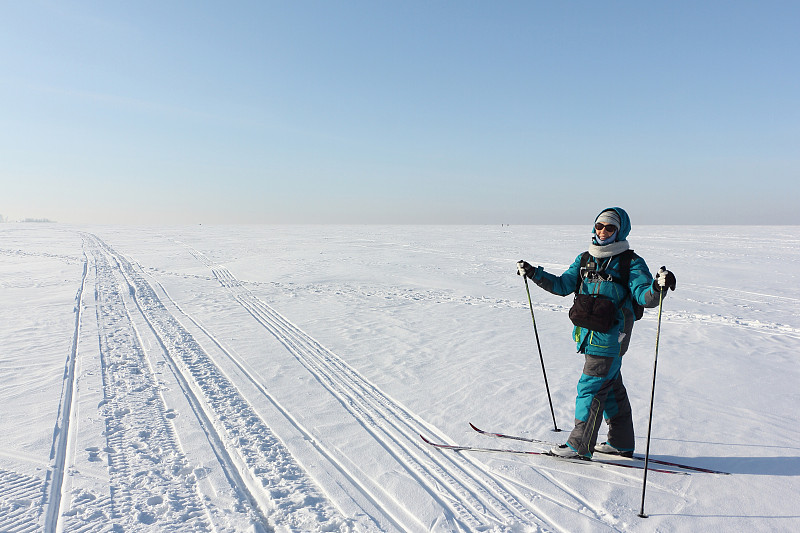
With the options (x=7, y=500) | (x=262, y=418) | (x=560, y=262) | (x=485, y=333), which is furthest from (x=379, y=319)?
(x=560, y=262)

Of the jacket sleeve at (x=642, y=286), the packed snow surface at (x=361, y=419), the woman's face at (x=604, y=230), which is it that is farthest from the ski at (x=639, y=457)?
the woman's face at (x=604, y=230)

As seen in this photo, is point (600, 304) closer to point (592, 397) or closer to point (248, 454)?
point (592, 397)

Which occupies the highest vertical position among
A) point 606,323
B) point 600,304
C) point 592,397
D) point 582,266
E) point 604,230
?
point 604,230

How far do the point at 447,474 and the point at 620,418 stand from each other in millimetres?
1425

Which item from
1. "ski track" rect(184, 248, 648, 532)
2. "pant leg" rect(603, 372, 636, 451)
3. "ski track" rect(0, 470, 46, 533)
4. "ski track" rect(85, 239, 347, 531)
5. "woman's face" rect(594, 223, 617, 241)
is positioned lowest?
"ski track" rect(184, 248, 648, 532)

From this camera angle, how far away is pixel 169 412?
13.4 ft

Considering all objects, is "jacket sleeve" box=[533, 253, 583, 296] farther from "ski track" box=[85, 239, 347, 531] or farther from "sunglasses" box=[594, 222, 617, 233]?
"ski track" box=[85, 239, 347, 531]

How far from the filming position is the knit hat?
320 cm

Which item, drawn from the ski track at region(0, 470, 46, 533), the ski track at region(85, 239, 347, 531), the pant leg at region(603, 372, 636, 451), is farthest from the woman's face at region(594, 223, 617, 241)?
the ski track at region(0, 470, 46, 533)

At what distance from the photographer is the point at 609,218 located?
3227mm

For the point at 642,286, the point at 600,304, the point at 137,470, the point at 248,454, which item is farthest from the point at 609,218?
the point at 137,470

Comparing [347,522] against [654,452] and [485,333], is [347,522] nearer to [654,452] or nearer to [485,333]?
[654,452]

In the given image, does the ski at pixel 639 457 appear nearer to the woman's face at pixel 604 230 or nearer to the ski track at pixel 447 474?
the ski track at pixel 447 474

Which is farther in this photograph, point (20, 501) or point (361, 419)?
point (361, 419)
